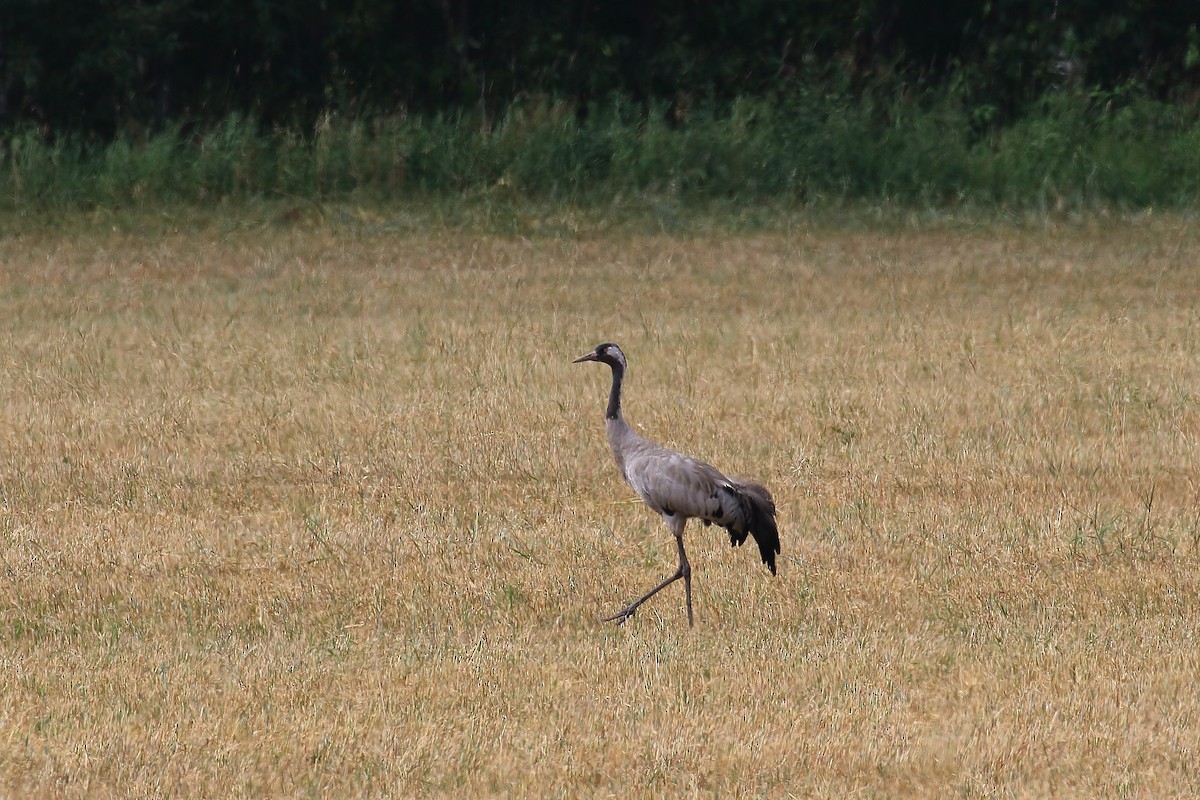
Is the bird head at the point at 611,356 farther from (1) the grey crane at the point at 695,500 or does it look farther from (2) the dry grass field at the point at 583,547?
(2) the dry grass field at the point at 583,547

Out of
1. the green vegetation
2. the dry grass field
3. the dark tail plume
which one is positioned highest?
the dark tail plume

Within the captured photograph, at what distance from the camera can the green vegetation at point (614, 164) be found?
20.5 m

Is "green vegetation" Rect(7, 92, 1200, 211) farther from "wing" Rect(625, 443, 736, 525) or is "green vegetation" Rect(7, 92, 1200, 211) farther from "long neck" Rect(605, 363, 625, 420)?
"wing" Rect(625, 443, 736, 525)

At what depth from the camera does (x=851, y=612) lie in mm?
7145

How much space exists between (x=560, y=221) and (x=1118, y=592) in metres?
12.8

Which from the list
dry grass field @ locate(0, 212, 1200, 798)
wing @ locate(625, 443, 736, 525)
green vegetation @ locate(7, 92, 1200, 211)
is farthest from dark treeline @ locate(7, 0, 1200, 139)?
wing @ locate(625, 443, 736, 525)

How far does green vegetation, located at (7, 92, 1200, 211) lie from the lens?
67.3 ft

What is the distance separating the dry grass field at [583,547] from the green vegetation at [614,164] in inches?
189

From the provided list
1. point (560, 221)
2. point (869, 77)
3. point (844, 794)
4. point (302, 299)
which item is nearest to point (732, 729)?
point (844, 794)

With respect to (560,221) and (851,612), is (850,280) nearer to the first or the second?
(560,221)

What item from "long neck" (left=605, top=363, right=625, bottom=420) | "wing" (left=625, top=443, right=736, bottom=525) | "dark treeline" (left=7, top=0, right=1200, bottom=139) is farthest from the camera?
"dark treeline" (left=7, top=0, right=1200, bottom=139)

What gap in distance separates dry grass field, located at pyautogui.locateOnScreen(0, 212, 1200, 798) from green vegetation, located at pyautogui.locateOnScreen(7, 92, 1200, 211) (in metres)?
4.79

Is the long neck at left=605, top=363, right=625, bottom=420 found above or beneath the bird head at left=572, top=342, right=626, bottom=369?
beneath

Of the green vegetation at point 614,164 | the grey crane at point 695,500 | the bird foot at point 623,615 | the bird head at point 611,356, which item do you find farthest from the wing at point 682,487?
the green vegetation at point 614,164
